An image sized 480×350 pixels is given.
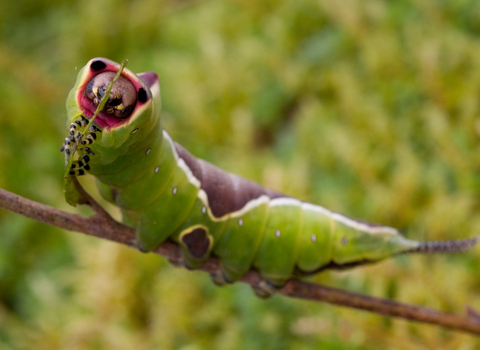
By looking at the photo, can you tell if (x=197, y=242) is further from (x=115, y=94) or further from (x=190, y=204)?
(x=115, y=94)

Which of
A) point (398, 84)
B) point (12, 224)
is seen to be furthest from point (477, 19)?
point (12, 224)

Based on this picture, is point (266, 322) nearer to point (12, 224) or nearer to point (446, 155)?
point (446, 155)

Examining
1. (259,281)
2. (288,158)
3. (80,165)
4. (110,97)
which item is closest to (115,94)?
(110,97)

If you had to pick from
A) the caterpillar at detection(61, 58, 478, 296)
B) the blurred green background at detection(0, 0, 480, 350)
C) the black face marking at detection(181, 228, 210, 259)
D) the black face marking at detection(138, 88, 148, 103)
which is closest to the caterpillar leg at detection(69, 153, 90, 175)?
the caterpillar at detection(61, 58, 478, 296)

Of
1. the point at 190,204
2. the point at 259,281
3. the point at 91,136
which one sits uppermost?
the point at 91,136

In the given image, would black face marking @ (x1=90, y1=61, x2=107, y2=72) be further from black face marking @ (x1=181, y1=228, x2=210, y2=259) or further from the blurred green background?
the blurred green background

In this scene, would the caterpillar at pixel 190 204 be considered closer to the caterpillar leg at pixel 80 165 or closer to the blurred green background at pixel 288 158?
the caterpillar leg at pixel 80 165
